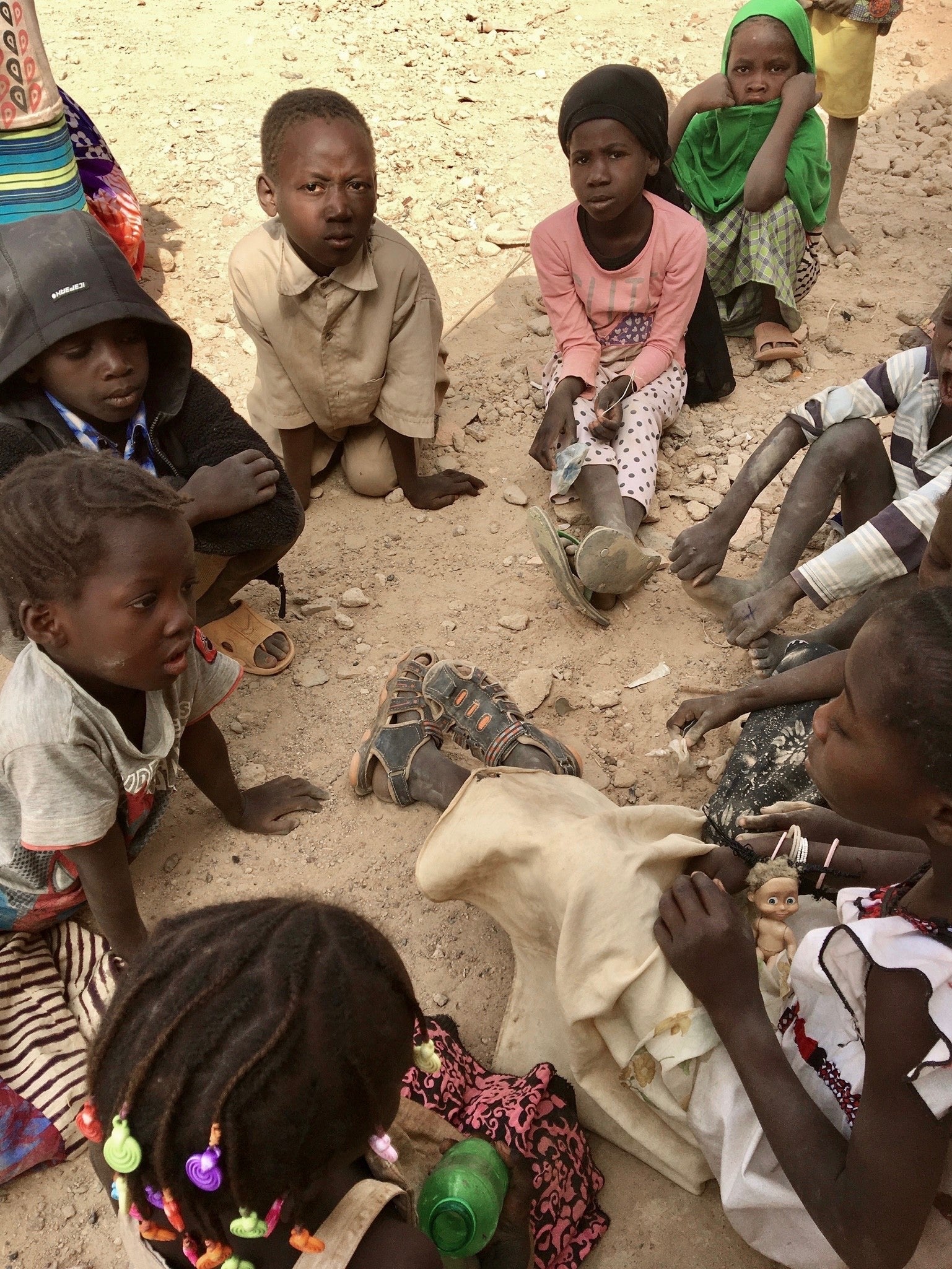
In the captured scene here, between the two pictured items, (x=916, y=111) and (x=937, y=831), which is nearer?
(x=937, y=831)

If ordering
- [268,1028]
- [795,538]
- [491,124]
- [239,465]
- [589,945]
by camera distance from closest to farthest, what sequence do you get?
[268,1028]
[589,945]
[239,465]
[795,538]
[491,124]

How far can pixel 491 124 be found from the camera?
197 inches

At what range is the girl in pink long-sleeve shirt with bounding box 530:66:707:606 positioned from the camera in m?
3.07

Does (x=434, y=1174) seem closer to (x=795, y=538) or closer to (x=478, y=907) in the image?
(x=478, y=907)

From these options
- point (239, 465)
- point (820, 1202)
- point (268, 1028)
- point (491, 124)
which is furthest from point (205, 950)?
point (491, 124)

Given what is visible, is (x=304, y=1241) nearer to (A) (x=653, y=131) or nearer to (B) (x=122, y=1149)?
(B) (x=122, y=1149)

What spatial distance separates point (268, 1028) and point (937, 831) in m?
0.86

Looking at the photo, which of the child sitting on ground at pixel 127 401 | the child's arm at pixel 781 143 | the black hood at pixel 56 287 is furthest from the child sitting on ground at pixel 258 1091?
the child's arm at pixel 781 143

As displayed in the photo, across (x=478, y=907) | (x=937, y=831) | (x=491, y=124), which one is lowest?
(x=478, y=907)

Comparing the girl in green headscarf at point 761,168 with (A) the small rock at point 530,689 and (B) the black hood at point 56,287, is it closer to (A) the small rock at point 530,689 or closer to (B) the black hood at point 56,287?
(A) the small rock at point 530,689

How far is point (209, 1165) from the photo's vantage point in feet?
3.20

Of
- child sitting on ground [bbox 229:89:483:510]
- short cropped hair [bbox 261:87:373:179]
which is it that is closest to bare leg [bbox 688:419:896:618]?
child sitting on ground [bbox 229:89:483:510]

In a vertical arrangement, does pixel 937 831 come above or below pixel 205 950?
below

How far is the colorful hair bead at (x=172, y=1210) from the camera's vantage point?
1013 millimetres
